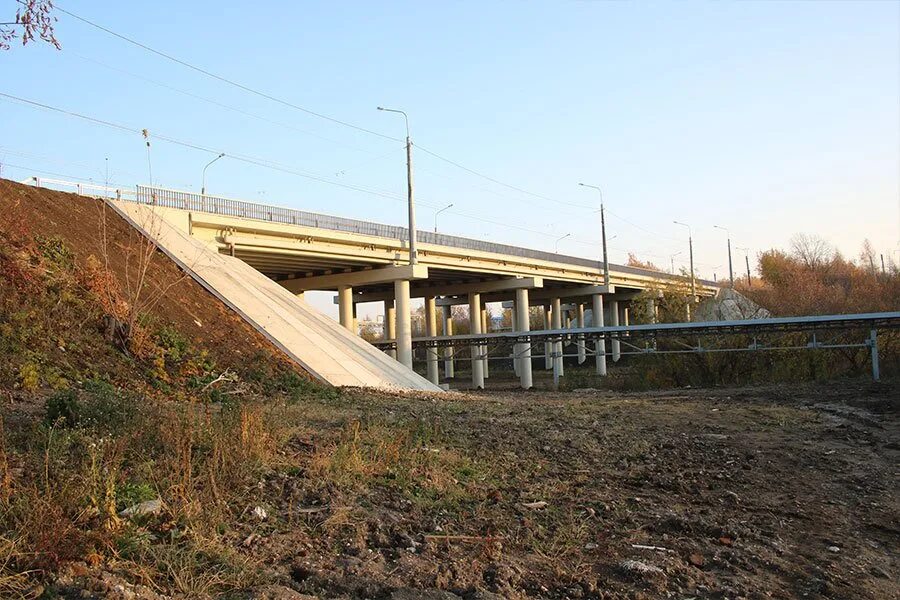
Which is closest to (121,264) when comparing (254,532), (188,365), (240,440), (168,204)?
(188,365)

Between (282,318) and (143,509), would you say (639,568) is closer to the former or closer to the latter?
(143,509)

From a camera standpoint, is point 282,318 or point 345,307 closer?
point 282,318

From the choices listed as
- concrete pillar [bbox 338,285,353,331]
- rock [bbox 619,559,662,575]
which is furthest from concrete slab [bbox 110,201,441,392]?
concrete pillar [bbox 338,285,353,331]

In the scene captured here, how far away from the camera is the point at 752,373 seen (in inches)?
1209

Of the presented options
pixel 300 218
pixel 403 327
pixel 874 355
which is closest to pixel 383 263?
pixel 403 327

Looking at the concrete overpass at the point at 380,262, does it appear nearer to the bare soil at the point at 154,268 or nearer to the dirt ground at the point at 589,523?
the bare soil at the point at 154,268

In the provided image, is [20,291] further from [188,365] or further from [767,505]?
[767,505]

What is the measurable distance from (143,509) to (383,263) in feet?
113

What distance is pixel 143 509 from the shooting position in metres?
4.80

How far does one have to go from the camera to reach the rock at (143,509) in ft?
15.5

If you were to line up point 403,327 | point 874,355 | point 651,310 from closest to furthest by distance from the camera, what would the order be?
point 874,355 < point 403,327 < point 651,310

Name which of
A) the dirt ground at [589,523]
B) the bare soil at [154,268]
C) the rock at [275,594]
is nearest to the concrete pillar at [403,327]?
the bare soil at [154,268]

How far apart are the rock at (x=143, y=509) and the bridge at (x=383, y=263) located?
20.0 m

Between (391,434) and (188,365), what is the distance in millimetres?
7164
